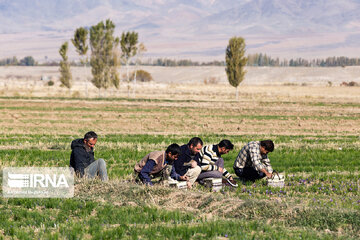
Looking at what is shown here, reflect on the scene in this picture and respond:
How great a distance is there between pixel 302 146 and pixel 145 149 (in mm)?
6009

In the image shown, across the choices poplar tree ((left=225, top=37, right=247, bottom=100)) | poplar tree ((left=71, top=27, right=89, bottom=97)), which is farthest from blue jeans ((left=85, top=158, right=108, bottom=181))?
poplar tree ((left=225, top=37, right=247, bottom=100))

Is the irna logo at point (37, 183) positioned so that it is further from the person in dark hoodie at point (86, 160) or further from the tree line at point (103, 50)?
the tree line at point (103, 50)

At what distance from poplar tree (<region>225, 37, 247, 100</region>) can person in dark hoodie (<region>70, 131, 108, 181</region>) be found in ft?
197

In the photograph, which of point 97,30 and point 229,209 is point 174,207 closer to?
point 229,209

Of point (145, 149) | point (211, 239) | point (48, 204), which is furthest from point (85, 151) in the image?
point (145, 149)

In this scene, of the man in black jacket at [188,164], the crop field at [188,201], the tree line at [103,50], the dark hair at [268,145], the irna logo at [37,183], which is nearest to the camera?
the crop field at [188,201]

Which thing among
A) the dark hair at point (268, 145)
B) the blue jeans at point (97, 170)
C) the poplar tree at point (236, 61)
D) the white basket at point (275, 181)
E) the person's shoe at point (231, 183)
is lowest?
the person's shoe at point (231, 183)

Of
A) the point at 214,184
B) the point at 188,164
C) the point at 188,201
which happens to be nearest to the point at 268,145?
the point at 214,184

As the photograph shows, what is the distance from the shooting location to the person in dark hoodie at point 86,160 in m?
13.0

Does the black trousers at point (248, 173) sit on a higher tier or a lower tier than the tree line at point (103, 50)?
Result: lower

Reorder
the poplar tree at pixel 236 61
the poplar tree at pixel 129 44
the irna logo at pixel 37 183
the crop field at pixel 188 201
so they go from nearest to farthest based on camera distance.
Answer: the crop field at pixel 188 201 → the irna logo at pixel 37 183 → the poplar tree at pixel 236 61 → the poplar tree at pixel 129 44

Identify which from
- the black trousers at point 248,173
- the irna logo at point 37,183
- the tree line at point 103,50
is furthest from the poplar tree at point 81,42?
the black trousers at point 248,173

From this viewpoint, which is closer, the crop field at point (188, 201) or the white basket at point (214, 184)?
the crop field at point (188, 201)

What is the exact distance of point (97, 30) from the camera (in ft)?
233
